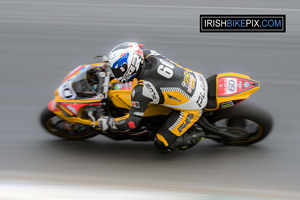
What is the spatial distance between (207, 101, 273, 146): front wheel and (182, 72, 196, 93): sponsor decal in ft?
1.68

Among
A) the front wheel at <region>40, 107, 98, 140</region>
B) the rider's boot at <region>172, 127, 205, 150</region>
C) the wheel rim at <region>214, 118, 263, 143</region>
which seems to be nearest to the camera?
the rider's boot at <region>172, 127, 205, 150</region>

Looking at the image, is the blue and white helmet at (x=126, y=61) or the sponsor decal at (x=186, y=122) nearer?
the blue and white helmet at (x=126, y=61)

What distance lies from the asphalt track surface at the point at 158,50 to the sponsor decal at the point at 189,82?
0.91m

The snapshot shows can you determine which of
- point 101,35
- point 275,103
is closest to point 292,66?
point 275,103

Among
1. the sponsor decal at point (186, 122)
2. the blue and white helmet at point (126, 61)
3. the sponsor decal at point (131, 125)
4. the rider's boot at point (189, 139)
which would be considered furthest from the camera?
the rider's boot at point (189, 139)

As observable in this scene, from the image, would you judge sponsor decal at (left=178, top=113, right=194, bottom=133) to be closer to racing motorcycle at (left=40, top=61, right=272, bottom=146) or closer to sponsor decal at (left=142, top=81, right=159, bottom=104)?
racing motorcycle at (left=40, top=61, right=272, bottom=146)

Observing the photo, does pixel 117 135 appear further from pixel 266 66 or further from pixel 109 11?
pixel 109 11

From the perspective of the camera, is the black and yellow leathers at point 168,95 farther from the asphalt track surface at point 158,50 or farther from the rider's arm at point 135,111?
the asphalt track surface at point 158,50

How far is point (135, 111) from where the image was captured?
A: 4395mm

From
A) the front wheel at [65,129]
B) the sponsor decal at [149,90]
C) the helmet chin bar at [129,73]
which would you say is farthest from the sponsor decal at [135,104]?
the front wheel at [65,129]

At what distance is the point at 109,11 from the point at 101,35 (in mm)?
706

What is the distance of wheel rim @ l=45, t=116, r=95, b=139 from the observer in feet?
16.6

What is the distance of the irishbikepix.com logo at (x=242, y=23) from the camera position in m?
7.23

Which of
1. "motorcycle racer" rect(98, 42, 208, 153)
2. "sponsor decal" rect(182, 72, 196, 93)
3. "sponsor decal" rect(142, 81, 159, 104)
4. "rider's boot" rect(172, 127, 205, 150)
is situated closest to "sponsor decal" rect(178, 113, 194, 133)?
"motorcycle racer" rect(98, 42, 208, 153)
